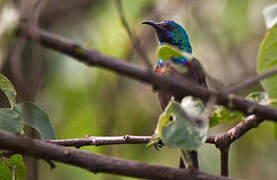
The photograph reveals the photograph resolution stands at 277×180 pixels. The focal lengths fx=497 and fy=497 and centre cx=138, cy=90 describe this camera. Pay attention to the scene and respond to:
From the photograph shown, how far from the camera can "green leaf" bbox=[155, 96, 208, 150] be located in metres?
2.30

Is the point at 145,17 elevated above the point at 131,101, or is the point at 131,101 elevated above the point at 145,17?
the point at 145,17

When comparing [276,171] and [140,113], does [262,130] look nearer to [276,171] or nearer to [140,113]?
[276,171]

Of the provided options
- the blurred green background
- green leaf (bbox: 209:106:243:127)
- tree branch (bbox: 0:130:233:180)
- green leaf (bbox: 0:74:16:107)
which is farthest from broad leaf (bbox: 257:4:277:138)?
the blurred green background

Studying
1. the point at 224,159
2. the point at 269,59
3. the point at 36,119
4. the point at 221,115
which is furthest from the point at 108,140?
the point at 269,59

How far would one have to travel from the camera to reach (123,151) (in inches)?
245

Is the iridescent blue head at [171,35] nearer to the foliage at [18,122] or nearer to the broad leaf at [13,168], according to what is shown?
the foliage at [18,122]

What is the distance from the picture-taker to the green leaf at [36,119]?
271 cm

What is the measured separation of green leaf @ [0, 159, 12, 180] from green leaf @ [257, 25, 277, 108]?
1.48 meters

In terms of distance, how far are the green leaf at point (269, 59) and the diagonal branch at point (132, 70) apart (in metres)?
A: 0.39

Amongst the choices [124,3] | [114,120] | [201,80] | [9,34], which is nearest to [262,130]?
[114,120]

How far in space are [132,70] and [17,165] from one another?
1.31 metres

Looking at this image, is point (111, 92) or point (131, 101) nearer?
point (111, 92)

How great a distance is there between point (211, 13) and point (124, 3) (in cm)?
183

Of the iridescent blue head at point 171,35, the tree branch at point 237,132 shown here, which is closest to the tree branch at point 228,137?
the tree branch at point 237,132
